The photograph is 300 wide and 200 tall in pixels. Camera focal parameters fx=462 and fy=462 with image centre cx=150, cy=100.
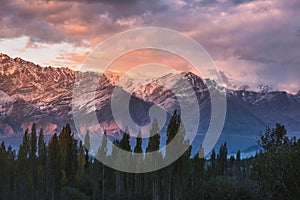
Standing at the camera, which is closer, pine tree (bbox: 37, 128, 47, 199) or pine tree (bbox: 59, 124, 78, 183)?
pine tree (bbox: 59, 124, 78, 183)

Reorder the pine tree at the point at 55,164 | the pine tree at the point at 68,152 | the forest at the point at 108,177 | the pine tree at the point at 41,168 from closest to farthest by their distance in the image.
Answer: the forest at the point at 108,177, the pine tree at the point at 55,164, the pine tree at the point at 68,152, the pine tree at the point at 41,168

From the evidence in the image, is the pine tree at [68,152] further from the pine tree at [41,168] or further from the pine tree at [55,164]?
the pine tree at [41,168]

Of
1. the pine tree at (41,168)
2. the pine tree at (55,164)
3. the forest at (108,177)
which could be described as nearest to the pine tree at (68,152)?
the forest at (108,177)

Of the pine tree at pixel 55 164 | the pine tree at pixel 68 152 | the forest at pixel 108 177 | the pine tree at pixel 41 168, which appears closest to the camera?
the forest at pixel 108 177

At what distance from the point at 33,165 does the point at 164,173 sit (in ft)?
144

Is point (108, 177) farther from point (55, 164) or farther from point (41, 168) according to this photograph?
point (55, 164)

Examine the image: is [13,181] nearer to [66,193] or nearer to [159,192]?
[66,193]

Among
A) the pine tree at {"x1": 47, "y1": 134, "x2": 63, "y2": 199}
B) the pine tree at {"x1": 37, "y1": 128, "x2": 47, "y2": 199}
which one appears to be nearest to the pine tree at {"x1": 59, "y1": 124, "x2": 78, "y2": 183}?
the pine tree at {"x1": 47, "y1": 134, "x2": 63, "y2": 199}

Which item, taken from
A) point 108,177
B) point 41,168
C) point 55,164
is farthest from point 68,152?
point 108,177

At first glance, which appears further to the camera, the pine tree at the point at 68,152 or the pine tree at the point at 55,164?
the pine tree at the point at 68,152

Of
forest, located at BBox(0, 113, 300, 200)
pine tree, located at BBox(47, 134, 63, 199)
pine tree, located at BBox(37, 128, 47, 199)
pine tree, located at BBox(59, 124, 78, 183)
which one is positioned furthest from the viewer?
pine tree, located at BBox(37, 128, 47, 199)

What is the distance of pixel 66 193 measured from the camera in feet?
272

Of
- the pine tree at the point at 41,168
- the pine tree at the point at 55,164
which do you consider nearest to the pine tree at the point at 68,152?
the pine tree at the point at 55,164

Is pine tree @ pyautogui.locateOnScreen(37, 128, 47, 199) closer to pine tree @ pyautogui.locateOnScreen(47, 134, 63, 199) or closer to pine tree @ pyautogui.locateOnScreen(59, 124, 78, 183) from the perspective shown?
pine tree @ pyautogui.locateOnScreen(47, 134, 63, 199)
